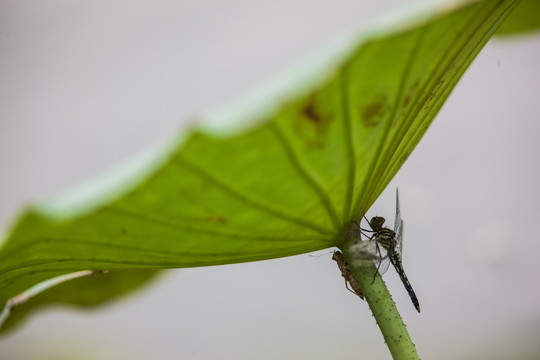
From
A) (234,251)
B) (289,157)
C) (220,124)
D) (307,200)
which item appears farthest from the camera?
(234,251)

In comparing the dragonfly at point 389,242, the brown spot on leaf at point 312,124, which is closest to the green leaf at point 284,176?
the brown spot on leaf at point 312,124

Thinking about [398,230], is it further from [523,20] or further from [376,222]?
[523,20]

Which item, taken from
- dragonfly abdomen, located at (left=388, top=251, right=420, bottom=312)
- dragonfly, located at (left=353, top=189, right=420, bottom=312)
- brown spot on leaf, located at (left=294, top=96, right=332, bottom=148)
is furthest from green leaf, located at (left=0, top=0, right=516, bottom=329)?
dragonfly abdomen, located at (left=388, top=251, right=420, bottom=312)

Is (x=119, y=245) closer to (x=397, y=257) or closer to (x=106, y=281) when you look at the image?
(x=106, y=281)

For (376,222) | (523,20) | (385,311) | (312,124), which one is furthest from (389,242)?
(312,124)

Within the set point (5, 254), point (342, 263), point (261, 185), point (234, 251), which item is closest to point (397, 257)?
point (342, 263)

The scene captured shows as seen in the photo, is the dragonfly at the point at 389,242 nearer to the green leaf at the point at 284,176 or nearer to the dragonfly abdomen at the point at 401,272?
the dragonfly abdomen at the point at 401,272
